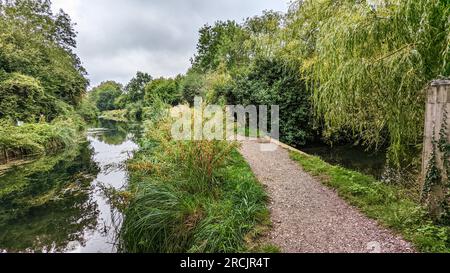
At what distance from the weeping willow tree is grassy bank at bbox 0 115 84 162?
11552 mm

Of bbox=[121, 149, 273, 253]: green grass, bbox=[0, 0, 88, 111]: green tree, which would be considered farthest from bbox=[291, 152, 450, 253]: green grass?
bbox=[0, 0, 88, 111]: green tree

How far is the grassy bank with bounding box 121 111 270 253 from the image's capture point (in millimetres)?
3145

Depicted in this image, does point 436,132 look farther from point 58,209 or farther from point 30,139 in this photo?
point 30,139

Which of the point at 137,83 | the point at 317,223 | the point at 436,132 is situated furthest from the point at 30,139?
the point at 137,83

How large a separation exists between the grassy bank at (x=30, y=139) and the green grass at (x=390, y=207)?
11.2m

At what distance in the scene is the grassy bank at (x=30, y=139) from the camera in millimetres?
10055

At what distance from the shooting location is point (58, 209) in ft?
18.5

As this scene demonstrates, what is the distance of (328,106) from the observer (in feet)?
14.0

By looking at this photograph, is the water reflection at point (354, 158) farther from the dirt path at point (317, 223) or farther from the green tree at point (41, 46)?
the green tree at point (41, 46)

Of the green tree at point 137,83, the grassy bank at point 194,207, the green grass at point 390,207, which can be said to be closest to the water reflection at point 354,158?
the green grass at point 390,207

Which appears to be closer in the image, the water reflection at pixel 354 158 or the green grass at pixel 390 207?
the green grass at pixel 390 207

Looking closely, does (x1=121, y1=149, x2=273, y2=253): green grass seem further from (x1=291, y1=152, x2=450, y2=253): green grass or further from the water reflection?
the water reflection

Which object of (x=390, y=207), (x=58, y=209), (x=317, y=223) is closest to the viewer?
(x=317, y=223)

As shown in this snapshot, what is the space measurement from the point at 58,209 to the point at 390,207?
6.30 meters
